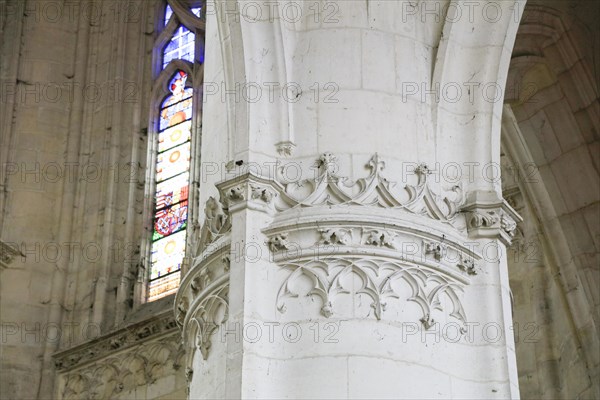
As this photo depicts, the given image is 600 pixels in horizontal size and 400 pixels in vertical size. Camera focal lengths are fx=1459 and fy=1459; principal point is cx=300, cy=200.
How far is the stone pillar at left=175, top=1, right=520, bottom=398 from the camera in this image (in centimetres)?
633

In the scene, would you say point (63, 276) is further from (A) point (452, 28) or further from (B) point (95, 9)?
(A) point (452, 28)

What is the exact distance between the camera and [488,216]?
682 cm

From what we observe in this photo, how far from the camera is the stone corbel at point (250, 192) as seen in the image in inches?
261

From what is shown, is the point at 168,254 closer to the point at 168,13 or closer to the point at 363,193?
the point at 168,13

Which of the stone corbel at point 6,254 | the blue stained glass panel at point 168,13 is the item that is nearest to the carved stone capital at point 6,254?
the stone corbel at point 6,254

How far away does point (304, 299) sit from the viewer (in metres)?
6.46

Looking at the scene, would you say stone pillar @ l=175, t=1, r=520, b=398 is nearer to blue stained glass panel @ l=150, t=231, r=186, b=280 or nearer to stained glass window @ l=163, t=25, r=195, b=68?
blue stained glass panel @ l=150, t=231, r=186, b=280

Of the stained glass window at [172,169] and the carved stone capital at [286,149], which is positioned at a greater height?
the stained glass window at [172,169]

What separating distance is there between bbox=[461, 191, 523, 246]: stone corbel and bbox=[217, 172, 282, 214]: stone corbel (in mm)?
932

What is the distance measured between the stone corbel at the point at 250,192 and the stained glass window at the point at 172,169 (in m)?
9.39

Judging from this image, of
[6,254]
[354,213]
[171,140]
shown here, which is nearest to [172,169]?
[171,140]

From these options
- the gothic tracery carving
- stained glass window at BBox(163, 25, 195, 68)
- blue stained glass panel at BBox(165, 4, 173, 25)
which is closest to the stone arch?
the gothic tracery carving

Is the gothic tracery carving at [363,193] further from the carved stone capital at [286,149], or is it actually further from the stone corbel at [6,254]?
the stone corbel at [6,254]

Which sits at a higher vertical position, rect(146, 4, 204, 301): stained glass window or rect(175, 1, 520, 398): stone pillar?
rect(146, 4, 204, 301): stained glass window
